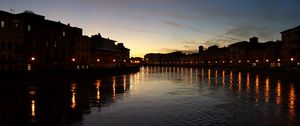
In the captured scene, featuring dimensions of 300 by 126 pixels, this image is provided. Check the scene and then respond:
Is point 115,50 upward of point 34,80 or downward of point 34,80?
upward

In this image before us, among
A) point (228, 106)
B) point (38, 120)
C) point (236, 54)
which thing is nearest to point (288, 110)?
point (228, 106)

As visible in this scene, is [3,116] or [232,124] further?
[3,116]

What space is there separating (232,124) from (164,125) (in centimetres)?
444

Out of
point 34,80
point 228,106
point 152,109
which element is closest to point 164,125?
point 152,109

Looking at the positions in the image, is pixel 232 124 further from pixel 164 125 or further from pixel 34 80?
pixel 34 80

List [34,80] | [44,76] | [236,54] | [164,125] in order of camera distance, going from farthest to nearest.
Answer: [236,54], [44,76], [34,80], [164,125]

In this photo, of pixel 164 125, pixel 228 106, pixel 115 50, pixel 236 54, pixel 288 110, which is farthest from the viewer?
pixel 236 54

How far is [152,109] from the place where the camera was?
83.0ft

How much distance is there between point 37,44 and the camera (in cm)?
7238

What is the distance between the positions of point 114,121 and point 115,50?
127 meters

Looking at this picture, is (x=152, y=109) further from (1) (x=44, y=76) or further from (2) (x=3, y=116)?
(1) (x=44, y=76)

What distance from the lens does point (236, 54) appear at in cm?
19800

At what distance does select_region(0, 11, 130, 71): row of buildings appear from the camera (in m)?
63.0

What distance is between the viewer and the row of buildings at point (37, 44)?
207 ft
